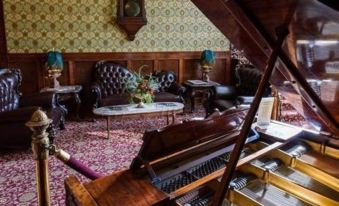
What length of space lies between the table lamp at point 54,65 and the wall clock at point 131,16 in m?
1.39

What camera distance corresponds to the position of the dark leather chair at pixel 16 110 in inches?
142

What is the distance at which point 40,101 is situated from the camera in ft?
14.4

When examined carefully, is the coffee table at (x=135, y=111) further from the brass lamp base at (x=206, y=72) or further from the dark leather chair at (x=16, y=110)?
the brass lamp base at (x=206, y=72)

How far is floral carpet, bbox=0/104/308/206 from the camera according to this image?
2809 millimetres

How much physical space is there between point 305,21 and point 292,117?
15.3ft

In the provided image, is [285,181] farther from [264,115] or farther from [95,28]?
[95,28]

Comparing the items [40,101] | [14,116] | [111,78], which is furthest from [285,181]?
[111,78]

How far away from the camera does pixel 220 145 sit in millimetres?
1887

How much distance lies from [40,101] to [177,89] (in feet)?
8.45

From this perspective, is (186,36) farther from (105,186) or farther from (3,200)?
(105,186)

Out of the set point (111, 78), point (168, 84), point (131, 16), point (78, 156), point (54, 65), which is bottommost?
point (78, 156)

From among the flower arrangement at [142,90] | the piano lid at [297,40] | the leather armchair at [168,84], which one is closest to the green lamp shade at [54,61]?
the flower arrangement at [142,90]

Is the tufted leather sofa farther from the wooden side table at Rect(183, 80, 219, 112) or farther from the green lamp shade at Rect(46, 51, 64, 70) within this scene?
the green lamp shade at Rect(46, 51, 64, 70)

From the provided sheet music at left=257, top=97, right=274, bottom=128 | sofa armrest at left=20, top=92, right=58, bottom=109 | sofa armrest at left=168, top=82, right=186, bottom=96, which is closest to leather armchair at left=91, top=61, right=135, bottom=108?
sofa armrest at left=168, top=82, right=186, bottom=96
